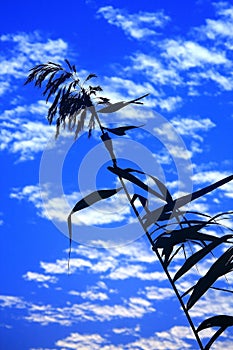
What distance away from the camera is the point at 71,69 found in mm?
2758

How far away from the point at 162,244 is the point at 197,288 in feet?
0.69

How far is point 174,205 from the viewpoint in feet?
6.77

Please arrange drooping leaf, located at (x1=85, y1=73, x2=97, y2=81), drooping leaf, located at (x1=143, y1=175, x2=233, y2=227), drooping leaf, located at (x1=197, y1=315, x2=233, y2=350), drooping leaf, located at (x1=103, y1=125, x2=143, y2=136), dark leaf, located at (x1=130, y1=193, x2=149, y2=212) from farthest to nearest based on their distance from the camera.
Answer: drooping leaf, located at (x1=85, y1=73, x2=97, y2=81) → drooping leaf, located at (x1=103, y1=125, x2=143, y2=136) → dark leaf, located at (x1=130, y1=193, x2=149, y2=212) → drooping leaf, located at (x1=197, y1=315, x2=233, y2=350) → drooping leaf, located at (x1=143, y1=175, x2=233, y2=227)

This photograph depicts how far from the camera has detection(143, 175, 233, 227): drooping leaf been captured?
1.98 m

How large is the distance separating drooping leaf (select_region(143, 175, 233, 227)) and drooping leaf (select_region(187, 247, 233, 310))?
0.26 meters

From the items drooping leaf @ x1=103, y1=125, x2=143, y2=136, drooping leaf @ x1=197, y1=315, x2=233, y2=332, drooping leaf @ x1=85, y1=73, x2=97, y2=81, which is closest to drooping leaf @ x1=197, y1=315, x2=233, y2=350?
drooping leaf @ x1=197, y1=315, x2=233, y2=332

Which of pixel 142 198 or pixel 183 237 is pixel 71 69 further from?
pixel 183 237

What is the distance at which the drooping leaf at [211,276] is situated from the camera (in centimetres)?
202

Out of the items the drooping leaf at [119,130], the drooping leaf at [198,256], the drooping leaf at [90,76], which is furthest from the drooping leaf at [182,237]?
the drooping leaf at [90,76]

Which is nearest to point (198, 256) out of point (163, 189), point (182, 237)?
point (182, 237)

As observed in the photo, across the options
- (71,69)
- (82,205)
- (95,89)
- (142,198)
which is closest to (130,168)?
(142,198)

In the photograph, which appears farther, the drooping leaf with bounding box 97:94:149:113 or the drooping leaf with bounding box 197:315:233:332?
the drooping leaf with bounding box 97:94:149:113

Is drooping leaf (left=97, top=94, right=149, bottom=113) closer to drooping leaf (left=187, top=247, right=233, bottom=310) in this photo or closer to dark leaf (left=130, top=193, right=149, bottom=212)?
dark leaf (left=130, top=193, right=149, bottom=212)

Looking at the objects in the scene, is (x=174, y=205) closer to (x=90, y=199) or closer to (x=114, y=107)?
(x=90, y=199)
